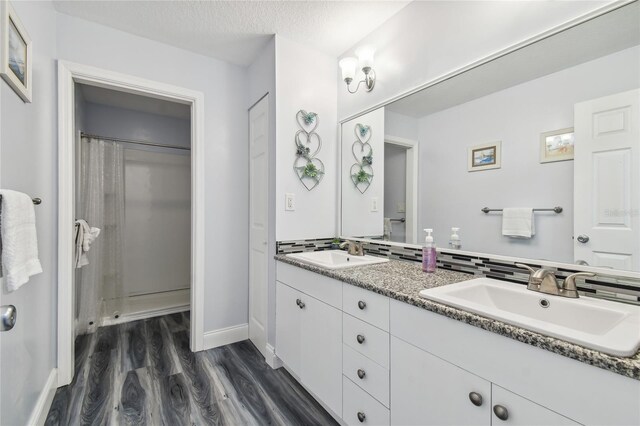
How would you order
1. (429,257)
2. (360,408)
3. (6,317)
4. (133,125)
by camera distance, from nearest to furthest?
(6,317)
(360,408)
(429,257)
(133,125)

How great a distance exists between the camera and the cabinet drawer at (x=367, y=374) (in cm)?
121

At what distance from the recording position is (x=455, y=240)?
154 centimetres

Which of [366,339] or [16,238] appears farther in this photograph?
[366,339]

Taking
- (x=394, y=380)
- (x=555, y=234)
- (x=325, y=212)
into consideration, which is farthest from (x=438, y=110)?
(x=394, y=380)

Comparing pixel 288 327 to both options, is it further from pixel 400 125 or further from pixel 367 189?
pixel 400 125

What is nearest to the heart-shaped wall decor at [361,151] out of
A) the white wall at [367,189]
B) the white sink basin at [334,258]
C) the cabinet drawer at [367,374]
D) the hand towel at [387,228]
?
the white wall at [367,189]

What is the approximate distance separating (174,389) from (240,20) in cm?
250

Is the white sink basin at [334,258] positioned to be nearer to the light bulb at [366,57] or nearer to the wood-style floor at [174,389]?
the wood-style floor at [174,389]

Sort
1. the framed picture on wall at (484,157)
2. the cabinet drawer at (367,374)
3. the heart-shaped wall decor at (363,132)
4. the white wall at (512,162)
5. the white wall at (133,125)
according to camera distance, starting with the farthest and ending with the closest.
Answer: the white wall at (133,125) → the heart-shaped wall decor at (363,132) → the framed picture on wall at (484,157) → the cabinet drawer at (367,374) → the white wall at (512,162)

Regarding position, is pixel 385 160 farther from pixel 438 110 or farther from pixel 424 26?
pixel 424 26

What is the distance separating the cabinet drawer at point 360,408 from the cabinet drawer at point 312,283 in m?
0.38

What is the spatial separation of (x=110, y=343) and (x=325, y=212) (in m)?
2.18

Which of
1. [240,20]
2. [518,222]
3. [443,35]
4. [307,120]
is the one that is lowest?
[518,222]

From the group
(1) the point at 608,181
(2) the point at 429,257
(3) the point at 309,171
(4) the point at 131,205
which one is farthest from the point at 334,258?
(4) the point at 131,205
